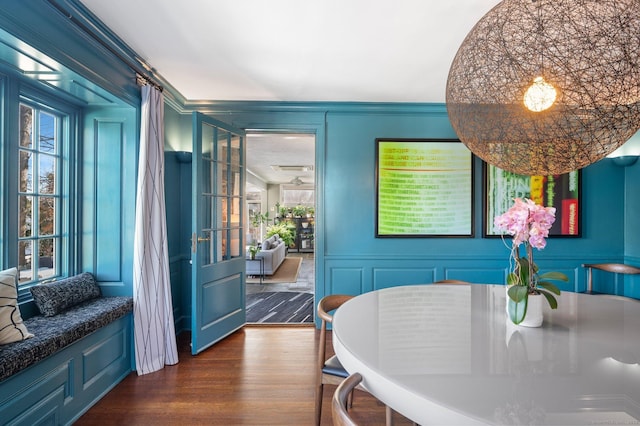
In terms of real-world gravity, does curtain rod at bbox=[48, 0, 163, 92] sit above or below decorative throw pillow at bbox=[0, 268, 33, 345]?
above

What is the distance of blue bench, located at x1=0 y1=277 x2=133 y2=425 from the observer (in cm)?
154

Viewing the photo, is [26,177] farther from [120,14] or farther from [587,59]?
[587,59]

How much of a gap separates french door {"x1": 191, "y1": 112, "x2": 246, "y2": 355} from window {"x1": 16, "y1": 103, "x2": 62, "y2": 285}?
1.02m

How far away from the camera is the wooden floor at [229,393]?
1979 mm

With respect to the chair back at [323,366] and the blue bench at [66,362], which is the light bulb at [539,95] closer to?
the chair back at [323,366]

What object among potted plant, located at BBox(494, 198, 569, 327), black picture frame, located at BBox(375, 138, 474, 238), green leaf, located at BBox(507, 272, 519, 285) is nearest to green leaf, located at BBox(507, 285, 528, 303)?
potted plant, located at BBox(494, 198, 569, 327)

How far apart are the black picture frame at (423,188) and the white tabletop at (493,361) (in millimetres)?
1784

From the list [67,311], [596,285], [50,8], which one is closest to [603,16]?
[50,8]

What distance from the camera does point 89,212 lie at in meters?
2.56

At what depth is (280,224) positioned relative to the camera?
35.8 feet

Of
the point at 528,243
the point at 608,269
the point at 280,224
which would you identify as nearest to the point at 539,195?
the point at 608,269

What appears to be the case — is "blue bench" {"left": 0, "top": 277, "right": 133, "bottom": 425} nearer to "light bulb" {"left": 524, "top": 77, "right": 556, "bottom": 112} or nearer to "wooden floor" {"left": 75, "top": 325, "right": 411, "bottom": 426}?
"wooden floor" {"left": 75, "top": 325, "right": 411, "bottom": 426}

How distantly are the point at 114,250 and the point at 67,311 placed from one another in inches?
22.4

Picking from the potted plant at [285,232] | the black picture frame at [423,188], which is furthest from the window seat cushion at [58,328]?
the potted plant at [285,232]
